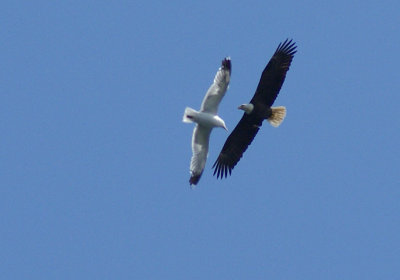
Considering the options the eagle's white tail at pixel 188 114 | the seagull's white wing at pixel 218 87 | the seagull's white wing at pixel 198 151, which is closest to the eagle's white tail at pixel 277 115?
the seagull's white wing at pixel 198 151

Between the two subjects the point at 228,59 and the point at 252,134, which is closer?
the point at 228,59

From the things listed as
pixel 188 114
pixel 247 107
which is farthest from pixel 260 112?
pixel 188 114

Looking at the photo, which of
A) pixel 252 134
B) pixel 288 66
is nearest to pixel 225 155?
pixel 252 134

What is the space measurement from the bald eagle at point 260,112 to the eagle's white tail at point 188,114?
5.94 ft

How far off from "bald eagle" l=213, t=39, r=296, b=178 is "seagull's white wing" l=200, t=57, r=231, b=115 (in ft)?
5.07

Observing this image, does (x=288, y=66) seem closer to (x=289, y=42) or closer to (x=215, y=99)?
(x=289, y=42)

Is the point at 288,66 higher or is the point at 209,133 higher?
the point at 288,66

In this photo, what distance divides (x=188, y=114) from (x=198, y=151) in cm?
134

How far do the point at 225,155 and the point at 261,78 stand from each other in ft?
7.36

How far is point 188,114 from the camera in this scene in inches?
1106

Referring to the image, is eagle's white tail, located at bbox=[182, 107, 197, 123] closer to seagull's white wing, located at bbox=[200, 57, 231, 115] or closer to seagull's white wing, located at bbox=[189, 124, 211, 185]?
seagull's white wing, located at bbox=[200, 57, 231, 115]

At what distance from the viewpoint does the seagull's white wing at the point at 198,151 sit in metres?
28.8

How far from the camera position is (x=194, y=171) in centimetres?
2917

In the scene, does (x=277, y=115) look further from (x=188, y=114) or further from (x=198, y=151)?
(x=188, y=114)
